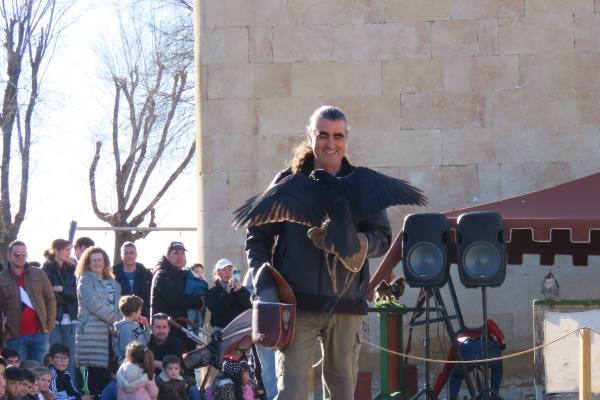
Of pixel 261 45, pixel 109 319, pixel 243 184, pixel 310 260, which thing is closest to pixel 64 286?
pixel 109 319

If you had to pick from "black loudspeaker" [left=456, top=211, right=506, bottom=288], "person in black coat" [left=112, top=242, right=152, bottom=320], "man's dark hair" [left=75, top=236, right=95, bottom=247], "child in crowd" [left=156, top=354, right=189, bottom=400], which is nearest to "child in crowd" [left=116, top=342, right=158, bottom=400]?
"child in crowd" [left=156, top=354, right=189, bottom=400]

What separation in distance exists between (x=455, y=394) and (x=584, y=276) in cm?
197

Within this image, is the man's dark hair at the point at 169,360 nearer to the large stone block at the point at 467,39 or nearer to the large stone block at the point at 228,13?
the large stone block at the point at 228,13

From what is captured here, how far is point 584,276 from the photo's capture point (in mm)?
11766

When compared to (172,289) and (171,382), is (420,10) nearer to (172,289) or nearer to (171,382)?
(172,289)

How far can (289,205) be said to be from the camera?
18.2ft

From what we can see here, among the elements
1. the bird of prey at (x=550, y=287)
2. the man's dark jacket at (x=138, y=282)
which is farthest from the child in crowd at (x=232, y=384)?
the bird of prey at (x=550, y=287)

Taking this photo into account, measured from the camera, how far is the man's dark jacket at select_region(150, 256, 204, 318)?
36.8 feet

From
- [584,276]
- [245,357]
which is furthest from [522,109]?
[245,357]

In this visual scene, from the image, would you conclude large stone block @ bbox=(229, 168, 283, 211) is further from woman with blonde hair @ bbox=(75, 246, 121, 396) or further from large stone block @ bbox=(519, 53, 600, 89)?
large stone block @ bbox=(519, 53, 600, 89)

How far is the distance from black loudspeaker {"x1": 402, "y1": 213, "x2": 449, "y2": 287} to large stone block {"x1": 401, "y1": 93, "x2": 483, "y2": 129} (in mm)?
2637

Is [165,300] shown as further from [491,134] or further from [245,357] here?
[491,134]

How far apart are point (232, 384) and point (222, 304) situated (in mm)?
890

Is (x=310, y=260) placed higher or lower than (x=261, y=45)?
lower
